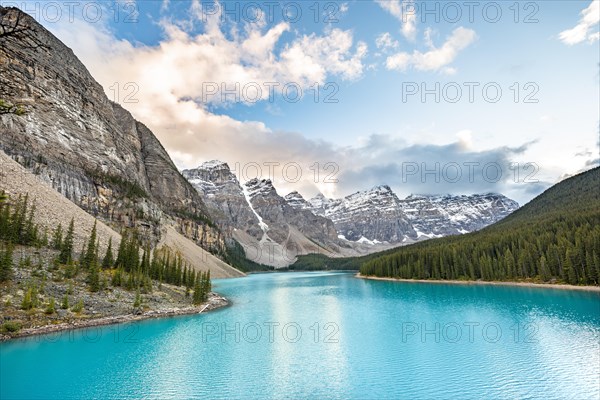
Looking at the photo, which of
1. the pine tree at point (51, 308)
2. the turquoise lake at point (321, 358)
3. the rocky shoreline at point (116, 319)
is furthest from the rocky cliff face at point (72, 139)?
the turquoise lake at point (321, 358)

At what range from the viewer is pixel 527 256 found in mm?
75625

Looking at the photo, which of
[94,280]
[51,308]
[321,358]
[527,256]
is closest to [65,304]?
[51,308]

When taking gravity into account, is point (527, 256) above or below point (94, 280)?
above

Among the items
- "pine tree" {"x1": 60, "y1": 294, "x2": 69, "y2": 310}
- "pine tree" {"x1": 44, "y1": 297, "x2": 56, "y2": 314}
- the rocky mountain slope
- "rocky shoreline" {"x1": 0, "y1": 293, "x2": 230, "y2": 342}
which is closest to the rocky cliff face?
the rocky mountain slope

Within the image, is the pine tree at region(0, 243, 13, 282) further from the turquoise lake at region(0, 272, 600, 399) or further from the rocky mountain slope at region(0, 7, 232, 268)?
the rocky mountain slope at region(0, 7, 232, 268)

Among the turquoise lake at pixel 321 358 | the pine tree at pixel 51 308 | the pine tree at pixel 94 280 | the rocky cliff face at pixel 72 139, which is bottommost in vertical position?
the turquoise lake at pixel 321 358

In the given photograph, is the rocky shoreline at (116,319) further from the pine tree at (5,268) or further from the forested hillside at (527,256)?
the forested hillside at (527,256)

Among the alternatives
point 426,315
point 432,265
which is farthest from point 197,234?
point 426,315

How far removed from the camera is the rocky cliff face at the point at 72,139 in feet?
275

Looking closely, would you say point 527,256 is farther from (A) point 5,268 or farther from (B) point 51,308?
(A) point 5,268

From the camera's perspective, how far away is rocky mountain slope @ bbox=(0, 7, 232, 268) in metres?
83.8

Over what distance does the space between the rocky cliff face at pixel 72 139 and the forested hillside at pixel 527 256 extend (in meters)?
86.7

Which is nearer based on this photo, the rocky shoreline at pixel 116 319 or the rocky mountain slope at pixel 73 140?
the rocky shoreline at pixel 116 319

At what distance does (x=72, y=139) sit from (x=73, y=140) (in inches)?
15.5
